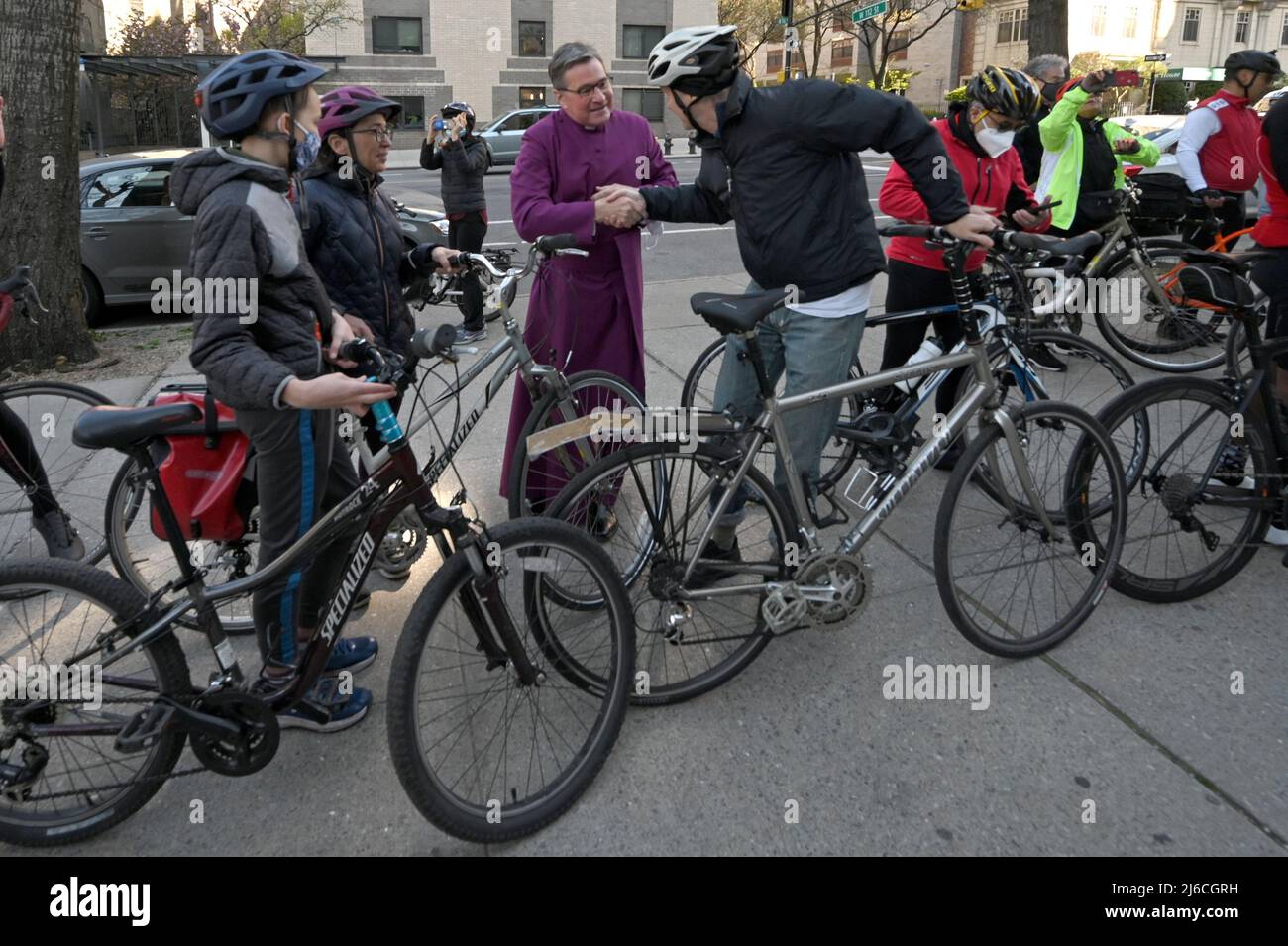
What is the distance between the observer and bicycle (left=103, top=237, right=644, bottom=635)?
3.34 metres

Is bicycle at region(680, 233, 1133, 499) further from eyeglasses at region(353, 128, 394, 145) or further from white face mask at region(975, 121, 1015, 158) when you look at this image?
eyeglasses at region(353, 128, 394, 145)

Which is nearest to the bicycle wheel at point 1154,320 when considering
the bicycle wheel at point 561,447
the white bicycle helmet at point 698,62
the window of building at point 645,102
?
the bicycle wheel at point 561,447

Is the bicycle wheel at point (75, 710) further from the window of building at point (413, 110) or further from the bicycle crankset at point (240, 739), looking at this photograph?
the window of building at point (413, 110)

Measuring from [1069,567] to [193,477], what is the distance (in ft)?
9.65

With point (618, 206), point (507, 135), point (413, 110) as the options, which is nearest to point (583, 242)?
point (618, 206)

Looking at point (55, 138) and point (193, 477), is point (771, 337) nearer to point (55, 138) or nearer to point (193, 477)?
point (193, 477)

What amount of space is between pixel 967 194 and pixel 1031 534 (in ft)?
6.07

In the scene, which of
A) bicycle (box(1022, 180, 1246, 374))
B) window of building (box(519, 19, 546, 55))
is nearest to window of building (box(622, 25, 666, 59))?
window of building (box(519, 19, 546, 55))

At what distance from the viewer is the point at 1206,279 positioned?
357 cm


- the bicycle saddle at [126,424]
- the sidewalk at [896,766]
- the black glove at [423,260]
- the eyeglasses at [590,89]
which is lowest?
the sidewalk at [896,766]

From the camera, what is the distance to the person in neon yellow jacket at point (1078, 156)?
6.25m

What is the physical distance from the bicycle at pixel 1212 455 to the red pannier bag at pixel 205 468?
2.84 meters

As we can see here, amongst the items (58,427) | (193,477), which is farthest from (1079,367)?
(58,427)

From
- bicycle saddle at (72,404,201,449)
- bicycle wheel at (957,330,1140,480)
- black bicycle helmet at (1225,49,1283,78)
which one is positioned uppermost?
black bicycle helmet at (1225,49,1283,78)
